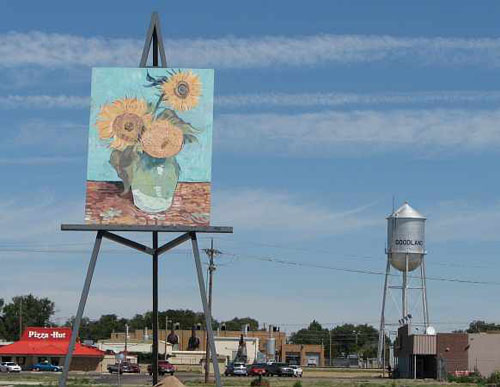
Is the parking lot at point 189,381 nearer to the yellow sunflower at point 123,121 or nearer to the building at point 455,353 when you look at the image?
the building at point 455,353

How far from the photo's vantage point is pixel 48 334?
10950 cm

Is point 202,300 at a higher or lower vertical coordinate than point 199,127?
lower

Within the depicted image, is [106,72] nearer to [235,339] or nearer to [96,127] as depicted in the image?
[96,127]

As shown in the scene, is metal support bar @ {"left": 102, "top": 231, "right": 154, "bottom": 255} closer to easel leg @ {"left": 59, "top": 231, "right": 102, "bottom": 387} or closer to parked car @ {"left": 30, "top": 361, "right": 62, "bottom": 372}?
easel leg @ {"left": 59, "top": 231, "right": 102, "bottom": 387}

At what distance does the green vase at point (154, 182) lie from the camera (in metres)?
36.8

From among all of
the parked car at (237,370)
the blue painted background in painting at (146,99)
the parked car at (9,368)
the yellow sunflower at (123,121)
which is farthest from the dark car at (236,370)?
the yellow sunflower at (123,121)

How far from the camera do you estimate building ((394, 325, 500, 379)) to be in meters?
88.0

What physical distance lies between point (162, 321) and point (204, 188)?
537ft

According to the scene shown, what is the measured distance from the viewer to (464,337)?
291 feet

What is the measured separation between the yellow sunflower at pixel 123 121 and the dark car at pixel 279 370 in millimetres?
59774

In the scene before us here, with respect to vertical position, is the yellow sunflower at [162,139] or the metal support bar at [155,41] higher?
the metal support bar at [155,41]

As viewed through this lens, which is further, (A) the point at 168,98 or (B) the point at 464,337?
(B) the point at 464,337

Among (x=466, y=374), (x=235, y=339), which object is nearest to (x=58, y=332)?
(x=235, y=339)

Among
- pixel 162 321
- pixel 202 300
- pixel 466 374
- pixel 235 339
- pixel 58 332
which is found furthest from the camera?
pixel 162 321
